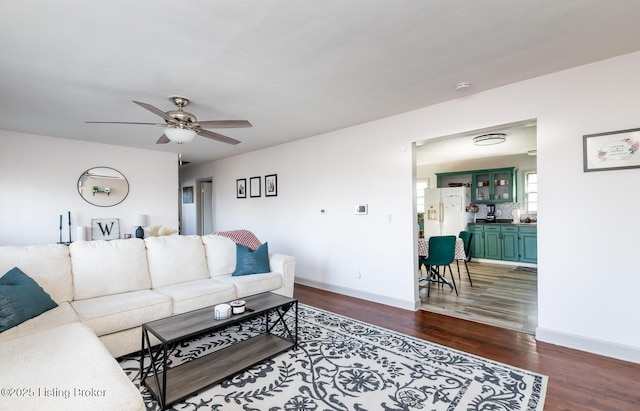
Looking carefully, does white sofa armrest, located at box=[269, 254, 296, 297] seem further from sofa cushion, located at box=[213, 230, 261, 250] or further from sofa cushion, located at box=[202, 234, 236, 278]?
sofa cushion, located at box=[213, 230, 261, 250]

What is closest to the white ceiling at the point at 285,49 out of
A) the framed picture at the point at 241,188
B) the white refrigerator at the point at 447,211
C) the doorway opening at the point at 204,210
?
the framed picture at the point at 241,188

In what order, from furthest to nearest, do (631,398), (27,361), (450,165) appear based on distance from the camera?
(450,165), (631,398), (27,361)

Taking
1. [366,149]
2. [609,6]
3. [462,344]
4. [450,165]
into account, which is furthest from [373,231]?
[450,165]

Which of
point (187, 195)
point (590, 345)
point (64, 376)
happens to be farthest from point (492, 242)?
point (187, 195)

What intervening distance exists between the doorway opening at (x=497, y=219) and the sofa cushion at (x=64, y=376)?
3.23 metres

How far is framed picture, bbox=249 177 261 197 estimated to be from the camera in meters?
5.81

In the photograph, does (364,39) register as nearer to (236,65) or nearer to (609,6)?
(236,65)

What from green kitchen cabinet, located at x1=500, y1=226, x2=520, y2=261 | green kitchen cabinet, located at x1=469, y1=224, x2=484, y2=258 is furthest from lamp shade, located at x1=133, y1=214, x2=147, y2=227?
green kitchen cabinet, located at x1=500, y1=226, x2=520, y2=261

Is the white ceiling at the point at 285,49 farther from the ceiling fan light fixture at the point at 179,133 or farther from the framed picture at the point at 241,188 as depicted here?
the framed picture at the point at 241,188

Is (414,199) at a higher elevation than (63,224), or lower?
higher

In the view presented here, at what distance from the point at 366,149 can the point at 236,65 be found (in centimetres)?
219

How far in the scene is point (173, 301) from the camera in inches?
104

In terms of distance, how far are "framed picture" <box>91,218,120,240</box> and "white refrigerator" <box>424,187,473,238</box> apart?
6.42 m

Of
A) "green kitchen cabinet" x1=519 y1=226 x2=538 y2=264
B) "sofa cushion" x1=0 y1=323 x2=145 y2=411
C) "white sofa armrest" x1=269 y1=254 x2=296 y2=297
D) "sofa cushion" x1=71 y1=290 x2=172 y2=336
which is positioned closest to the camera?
"sofa cushion" x1=0 y1=323 x2=145 y2=411
